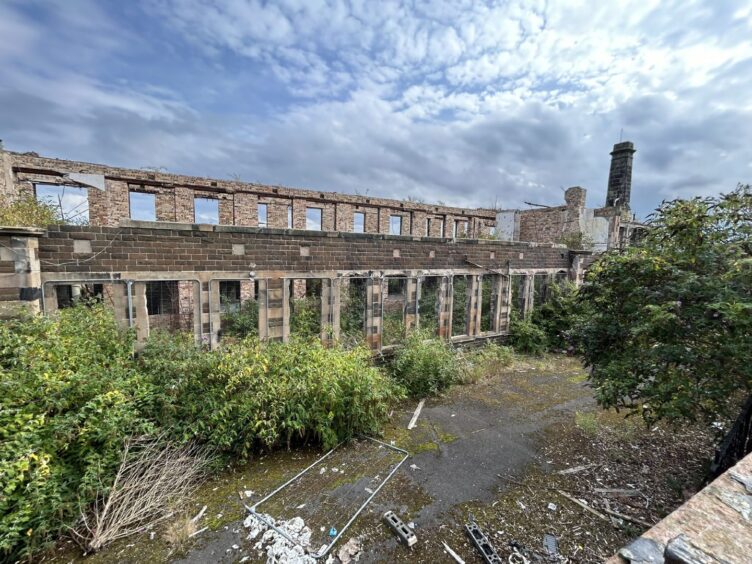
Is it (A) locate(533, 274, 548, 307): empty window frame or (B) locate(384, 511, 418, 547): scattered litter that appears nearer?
(B) locate(384, 511, 418, 547): scattered litter

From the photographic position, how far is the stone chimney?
1634cm

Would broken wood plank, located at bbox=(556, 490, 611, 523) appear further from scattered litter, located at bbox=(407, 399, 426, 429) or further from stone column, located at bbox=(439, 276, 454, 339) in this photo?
stone column, located at bbox=(439, 276, 454, 339)

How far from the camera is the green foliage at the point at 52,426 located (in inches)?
118

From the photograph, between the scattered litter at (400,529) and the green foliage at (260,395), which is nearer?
the scattered litter at (400,529)

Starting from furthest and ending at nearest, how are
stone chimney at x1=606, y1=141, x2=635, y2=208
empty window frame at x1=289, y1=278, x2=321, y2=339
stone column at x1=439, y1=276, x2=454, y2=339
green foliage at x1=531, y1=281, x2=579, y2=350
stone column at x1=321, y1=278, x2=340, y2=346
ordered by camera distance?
stone chimney at x1=606, y1=141, x2=635, y2=208, green foliage at x1=531, y1=281, x2=579, y2=350, stone column at x1=439, y1=276, x2=454, y2=339, empty window frame at x1=289, y1=278, x2=321, y2=339, stone column at x1=321, y1=278, x2=340, y2=346

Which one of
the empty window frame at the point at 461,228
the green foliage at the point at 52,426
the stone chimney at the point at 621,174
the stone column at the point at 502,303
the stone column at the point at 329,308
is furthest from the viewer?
the empty window frame at the point at 461,228

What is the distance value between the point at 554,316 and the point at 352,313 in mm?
7460

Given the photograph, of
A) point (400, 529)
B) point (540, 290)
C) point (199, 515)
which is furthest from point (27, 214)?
point (540, 290)

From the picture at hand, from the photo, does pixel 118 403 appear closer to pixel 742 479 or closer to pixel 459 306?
pixel 742 479

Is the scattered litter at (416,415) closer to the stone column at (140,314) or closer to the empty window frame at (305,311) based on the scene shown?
the empty window frame at (305,311)

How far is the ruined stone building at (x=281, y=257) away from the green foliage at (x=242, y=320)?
207 millimetres

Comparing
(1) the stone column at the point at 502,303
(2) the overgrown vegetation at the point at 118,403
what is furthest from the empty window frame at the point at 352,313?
(1) the stone column at the point at 502,303

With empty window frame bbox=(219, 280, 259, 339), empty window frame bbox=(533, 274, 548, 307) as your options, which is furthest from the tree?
empty window frame bbox=(533, 274, 548, 307)

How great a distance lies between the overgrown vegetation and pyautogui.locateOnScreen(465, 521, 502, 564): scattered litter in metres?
2.16
